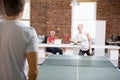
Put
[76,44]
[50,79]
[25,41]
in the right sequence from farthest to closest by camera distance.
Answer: [76,44], [50,79], [25,41]

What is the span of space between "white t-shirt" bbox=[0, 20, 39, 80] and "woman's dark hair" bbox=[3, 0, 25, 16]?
6 cm

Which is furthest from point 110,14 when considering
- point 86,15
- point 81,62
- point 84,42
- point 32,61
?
point 32,61

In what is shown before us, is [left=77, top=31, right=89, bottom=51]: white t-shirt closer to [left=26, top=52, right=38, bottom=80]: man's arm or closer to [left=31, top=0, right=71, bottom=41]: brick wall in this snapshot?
[left=31, top=0, right=71, bottom=41]: brick wall

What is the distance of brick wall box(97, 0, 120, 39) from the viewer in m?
8.76

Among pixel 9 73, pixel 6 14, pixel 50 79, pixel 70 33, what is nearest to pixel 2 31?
pixel 6 14

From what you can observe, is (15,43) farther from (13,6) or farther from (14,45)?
(13,6)

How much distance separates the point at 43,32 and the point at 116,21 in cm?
294

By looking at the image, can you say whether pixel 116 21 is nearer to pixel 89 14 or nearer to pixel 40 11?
pixel 89 14

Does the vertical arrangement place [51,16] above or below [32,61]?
above

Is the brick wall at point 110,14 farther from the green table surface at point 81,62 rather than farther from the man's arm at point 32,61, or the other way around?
the man's arm at point 32,61

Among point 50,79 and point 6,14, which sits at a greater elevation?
point 6,14

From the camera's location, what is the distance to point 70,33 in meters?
8.98

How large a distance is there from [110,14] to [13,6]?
791 cm

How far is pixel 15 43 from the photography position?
127 cm
